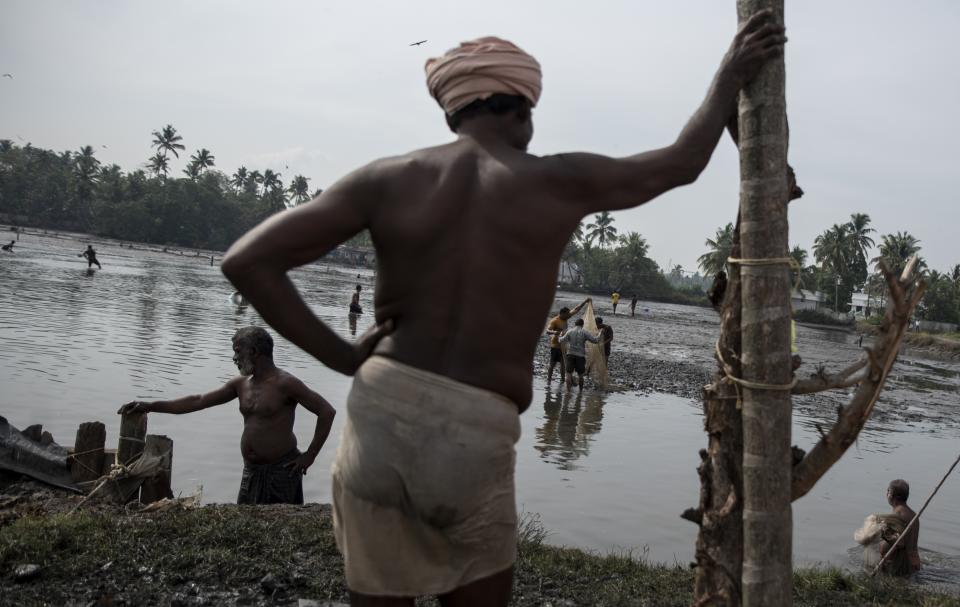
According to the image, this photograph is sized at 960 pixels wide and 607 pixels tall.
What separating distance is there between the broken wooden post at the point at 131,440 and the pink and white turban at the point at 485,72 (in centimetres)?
507

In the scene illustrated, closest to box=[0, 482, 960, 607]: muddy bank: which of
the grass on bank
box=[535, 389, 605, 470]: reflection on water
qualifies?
the grass on bank

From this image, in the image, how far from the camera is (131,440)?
6.43 meters

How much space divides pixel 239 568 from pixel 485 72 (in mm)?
3622

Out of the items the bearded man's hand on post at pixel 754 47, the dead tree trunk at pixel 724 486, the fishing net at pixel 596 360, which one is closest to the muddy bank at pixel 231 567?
the dead tree trunk at pixel 724 486

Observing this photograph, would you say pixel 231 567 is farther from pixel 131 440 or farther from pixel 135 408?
pixel 131 440

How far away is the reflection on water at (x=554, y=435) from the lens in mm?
8062

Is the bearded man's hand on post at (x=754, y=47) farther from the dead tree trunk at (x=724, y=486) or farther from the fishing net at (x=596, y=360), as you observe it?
the fishing net at (x=596, y=360)

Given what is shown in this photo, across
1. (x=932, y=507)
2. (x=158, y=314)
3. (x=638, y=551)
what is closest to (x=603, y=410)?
(x=932, y=507)

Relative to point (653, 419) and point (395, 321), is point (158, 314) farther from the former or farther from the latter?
point (395, 321)

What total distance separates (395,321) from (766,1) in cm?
151

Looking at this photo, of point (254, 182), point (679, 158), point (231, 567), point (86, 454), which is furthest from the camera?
point (254, 182)

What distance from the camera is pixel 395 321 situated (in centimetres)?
210

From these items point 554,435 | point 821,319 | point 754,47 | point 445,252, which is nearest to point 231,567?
point 445,252

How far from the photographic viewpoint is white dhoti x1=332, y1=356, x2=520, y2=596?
78.6 inches
